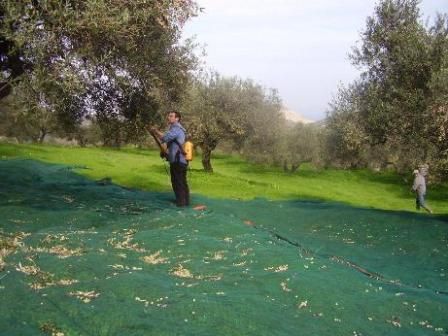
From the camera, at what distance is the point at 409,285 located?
37.6 feet

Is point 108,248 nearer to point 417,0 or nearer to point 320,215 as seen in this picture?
point 320,215

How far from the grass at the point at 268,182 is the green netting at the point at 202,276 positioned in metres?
14.4

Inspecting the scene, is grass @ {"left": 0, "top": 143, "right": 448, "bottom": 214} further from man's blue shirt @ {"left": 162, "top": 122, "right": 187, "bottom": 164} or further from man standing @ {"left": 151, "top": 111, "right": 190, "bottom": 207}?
man's blue shirt @ {"left": 162, "top": 122, "right": 187, "bottom": 164}

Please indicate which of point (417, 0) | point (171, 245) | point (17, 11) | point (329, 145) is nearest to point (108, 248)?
point (171, 245)

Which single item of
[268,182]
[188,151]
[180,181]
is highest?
[188,151]

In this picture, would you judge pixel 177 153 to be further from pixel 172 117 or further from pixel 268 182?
pixel 268 182

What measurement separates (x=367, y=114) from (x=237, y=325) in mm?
18275

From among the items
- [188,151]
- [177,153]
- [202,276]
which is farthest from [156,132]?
[202,276]

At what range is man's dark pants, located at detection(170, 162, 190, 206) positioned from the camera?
63.4ft

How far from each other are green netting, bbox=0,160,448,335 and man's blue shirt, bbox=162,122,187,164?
8.48 feet

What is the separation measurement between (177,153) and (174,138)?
0.70 metres

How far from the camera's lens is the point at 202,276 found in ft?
32.2

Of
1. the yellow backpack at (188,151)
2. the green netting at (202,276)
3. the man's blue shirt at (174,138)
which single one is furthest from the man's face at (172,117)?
the green netting at (202,276)

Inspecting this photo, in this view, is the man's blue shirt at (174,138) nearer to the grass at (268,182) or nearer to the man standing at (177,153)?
the man standing at (177,153)
